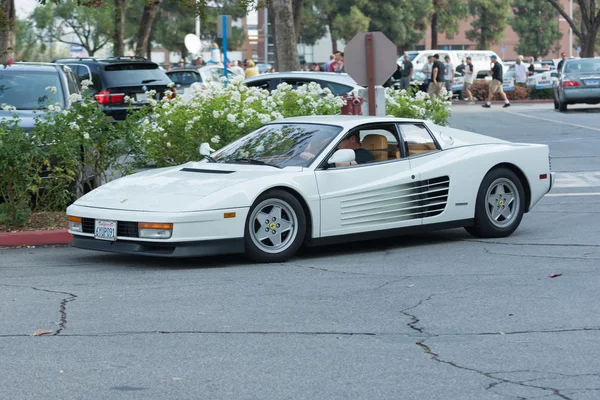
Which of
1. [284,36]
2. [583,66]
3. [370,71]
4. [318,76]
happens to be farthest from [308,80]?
[583,66]

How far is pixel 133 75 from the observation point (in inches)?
887

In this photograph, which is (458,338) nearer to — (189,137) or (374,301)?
(374,301)

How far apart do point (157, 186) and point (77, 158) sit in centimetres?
248

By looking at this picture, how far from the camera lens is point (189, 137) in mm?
13062

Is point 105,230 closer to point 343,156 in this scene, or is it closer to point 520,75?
point 343,156

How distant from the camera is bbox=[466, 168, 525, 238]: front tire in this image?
10.6 meters

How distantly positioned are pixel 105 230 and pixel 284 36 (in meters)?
15.3

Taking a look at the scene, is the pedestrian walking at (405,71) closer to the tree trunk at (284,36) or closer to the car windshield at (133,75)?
the tree trunk at (284,36)

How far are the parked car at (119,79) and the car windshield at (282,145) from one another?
1149cm

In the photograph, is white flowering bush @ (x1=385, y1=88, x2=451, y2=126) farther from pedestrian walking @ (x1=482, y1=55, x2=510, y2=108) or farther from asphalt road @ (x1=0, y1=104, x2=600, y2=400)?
pedestrian walking @ (x1=482, y1=55, x2=510, y2=108)

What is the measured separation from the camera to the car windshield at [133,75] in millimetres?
22234

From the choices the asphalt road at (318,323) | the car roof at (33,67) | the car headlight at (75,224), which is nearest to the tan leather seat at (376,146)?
the asphalt road at (318,323)

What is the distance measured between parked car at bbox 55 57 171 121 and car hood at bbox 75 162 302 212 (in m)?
12.0

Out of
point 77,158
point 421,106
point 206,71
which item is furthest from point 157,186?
point 206,71
